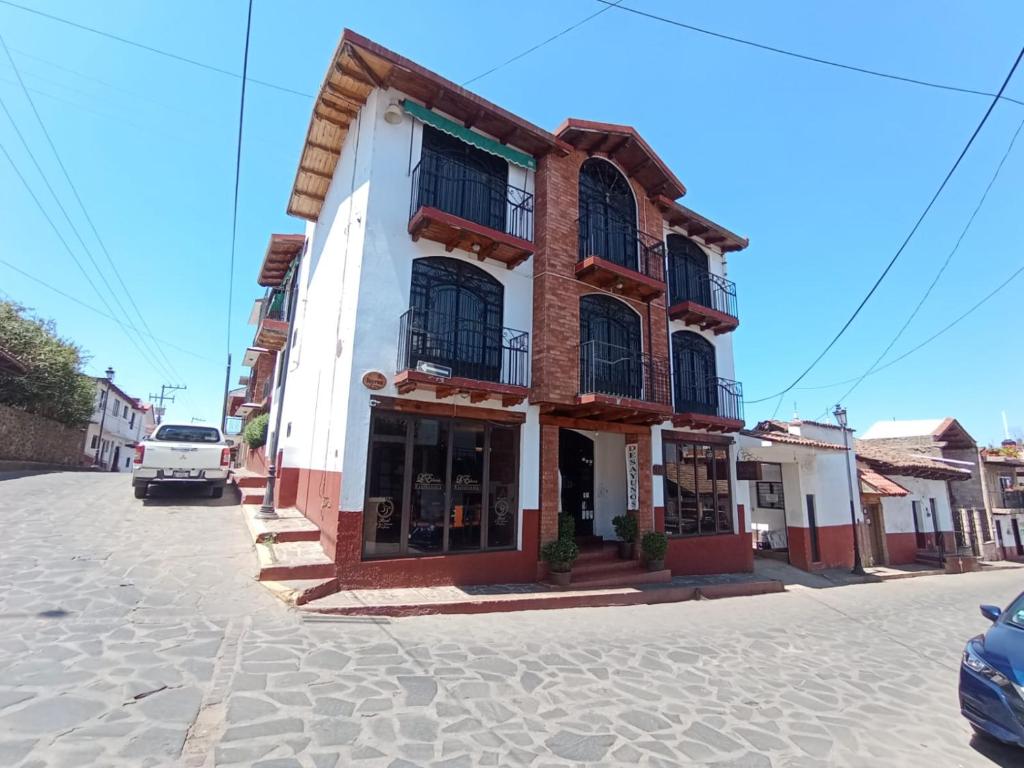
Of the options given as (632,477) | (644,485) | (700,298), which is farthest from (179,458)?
(700,298)

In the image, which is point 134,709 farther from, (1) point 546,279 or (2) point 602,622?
(1) point 546,279

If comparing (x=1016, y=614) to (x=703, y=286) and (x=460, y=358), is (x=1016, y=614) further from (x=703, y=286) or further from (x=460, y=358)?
(x=703, y=286)

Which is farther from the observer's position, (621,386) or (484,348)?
(621,386)

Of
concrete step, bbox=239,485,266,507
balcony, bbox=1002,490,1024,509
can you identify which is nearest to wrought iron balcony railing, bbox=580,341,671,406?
concrete step, bbox=239,485,266,507

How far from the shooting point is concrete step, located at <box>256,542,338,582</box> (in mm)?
7473

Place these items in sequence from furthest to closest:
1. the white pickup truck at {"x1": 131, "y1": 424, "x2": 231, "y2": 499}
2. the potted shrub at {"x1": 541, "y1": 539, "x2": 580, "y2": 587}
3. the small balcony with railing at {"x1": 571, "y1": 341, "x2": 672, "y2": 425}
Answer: the white pickup truck at {"x1": 131, "y1": 424, "x2": 231, "y2": 499}, the small balcony with railing at {"x1": 571, "y1": 341, "x2": 672, "y2": 425}, the potted shrub at {"x1": 541, "y1": 539, "x2": 580, "y2": 587}

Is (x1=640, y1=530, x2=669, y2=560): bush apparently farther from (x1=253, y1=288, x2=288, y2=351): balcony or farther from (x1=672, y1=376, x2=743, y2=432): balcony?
(x1=253, y1=288, x2=288, y2=351): balcony

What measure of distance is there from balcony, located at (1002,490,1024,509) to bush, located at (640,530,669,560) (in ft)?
85.0

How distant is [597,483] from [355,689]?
940 cm

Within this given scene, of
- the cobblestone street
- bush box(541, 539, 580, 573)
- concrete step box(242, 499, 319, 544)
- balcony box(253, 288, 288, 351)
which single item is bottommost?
the cobblestone street

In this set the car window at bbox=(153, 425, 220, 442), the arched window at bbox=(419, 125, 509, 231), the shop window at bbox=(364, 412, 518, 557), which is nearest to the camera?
the shop window at bbox=(364, 412, 518, 557)

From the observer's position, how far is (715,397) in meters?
14.7

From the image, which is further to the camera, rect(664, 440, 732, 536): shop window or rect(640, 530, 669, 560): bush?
rect(664, 440, 732, 536): shop window

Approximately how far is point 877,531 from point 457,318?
19.6 m
